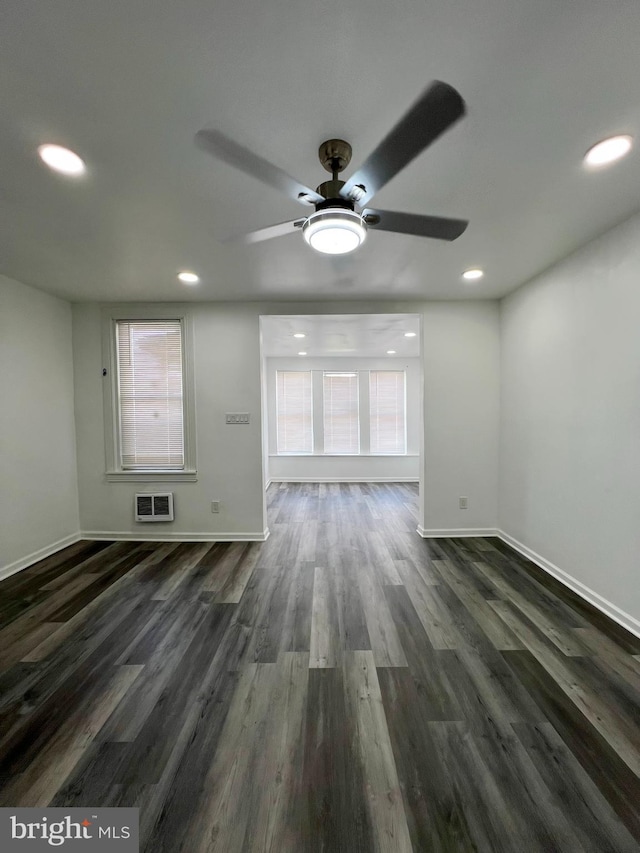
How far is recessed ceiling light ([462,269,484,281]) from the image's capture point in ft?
8.92

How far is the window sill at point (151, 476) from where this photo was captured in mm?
3543

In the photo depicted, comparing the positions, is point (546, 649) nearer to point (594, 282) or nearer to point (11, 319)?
point (594, 282)

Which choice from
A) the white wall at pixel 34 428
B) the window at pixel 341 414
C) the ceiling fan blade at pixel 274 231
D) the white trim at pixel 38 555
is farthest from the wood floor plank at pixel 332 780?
the window at pixel 341 414

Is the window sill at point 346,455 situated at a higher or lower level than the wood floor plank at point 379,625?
higher

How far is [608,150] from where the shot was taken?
1.42 metres

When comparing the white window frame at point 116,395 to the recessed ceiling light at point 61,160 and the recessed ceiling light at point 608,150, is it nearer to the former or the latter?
the recessed ceiling light at point 61,160

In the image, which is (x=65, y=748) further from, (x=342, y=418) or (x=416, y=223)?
(x=342, y=418)

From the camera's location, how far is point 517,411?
315 centimetres

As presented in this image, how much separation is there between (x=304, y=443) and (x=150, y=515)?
3.45 m

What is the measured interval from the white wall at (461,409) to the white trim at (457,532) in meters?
0.01

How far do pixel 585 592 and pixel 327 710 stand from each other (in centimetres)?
208

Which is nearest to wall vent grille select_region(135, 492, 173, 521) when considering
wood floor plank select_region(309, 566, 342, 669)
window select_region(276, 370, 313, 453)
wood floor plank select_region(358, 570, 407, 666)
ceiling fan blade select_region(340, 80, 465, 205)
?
wood floor plank select_region(309, 566, 342, 669)

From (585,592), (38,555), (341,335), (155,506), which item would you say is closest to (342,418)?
(341,335)

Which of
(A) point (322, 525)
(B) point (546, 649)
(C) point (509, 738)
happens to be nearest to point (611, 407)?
(B) point (546, 649)
